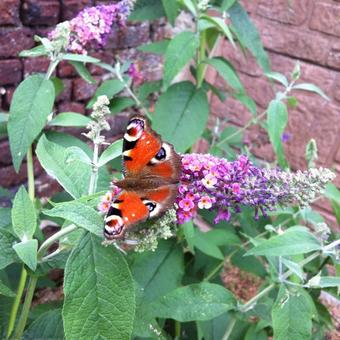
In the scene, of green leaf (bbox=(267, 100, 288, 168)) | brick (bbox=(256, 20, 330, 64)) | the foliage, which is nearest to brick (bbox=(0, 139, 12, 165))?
the foliage

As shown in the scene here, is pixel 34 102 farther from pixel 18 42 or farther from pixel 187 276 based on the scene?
pixel 187 276

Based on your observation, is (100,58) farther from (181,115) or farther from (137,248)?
(137,248)

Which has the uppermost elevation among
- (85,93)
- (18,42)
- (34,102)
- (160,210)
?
(160,210)

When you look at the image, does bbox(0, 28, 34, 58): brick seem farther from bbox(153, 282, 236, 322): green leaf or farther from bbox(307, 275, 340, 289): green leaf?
bbox(307, 275, 340, 289): green leaf

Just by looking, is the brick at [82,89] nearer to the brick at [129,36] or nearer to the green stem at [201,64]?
the brick at [129,36]

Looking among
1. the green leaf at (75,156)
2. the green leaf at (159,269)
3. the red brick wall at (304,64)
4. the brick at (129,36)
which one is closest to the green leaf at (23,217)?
the green leaf at (75,156)

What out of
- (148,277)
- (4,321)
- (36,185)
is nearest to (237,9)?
(148,277)
